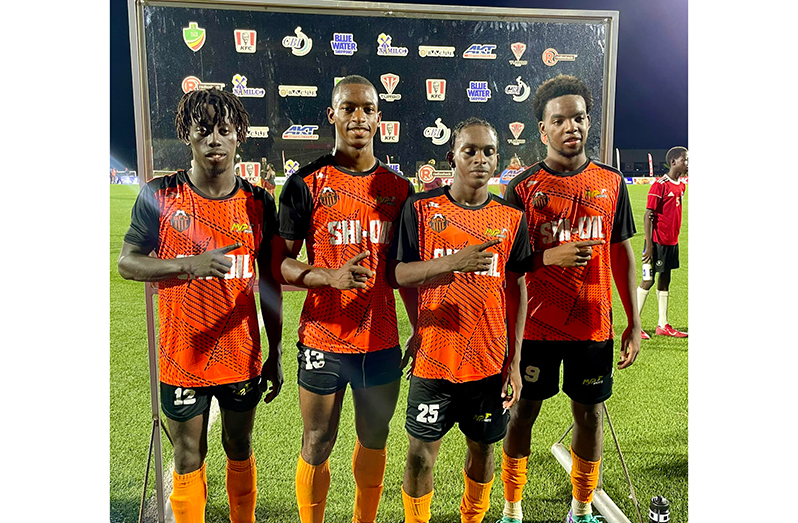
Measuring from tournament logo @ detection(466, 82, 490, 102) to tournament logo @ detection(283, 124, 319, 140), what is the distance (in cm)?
72

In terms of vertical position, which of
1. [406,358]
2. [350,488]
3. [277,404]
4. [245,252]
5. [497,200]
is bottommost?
[350,488]

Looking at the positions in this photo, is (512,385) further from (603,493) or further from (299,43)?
(299,43)

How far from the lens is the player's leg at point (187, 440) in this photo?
222cm

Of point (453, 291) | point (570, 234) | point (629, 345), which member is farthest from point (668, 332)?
point (453, 291)

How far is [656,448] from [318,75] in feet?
8.65

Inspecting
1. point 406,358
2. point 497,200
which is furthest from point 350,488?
point 497,200

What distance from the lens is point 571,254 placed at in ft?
7.50

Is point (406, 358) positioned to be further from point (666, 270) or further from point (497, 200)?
point (666, 270)

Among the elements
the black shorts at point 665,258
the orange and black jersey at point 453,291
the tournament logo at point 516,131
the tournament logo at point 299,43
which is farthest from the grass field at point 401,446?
the tournament logo at point 299,43

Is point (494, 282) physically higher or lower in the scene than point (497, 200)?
lower

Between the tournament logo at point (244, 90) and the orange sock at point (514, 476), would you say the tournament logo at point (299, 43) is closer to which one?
the tournament logo at point (244, 90)

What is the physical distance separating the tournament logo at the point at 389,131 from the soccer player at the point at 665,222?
1304mm

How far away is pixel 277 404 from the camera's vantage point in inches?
101

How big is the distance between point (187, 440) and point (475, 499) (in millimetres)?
1248
